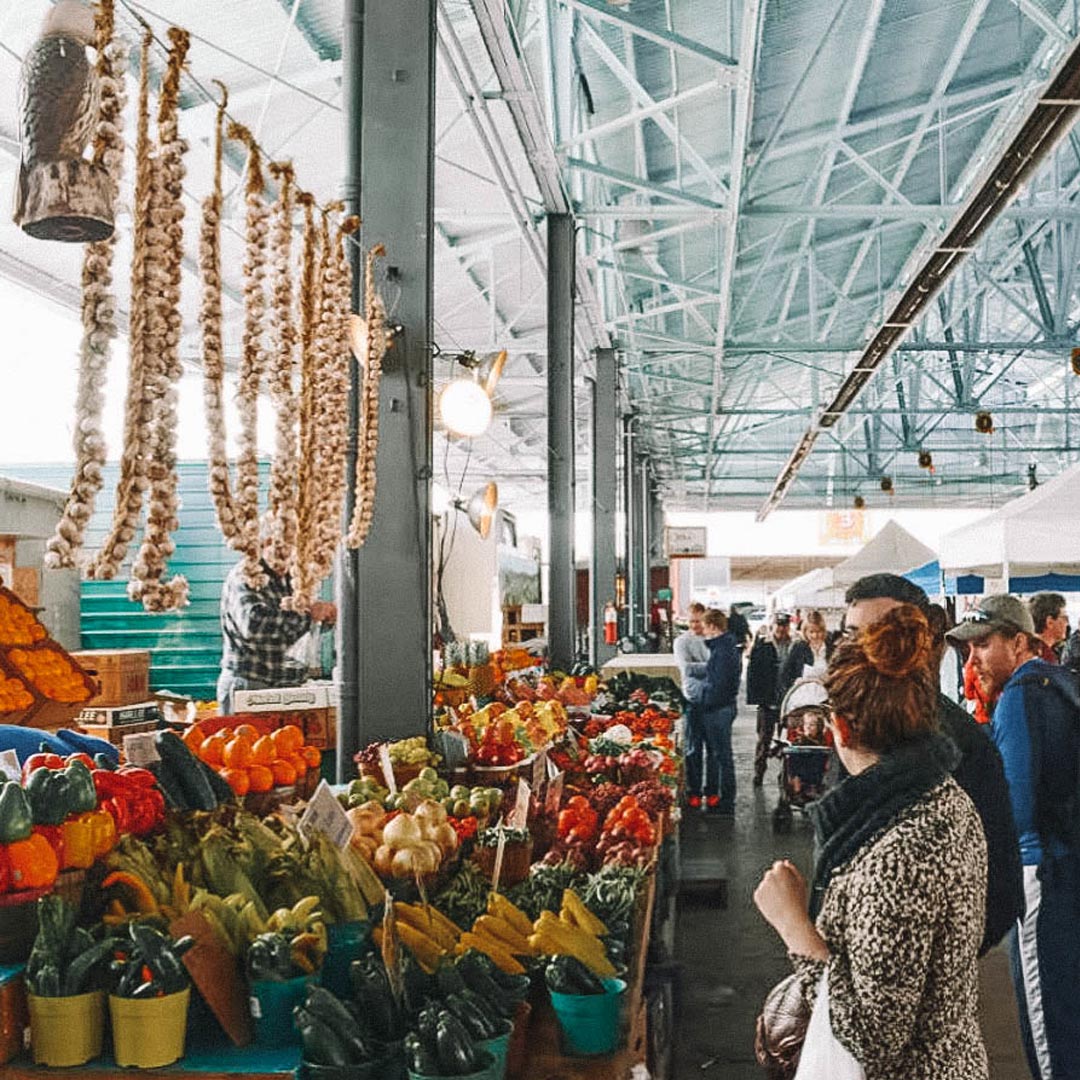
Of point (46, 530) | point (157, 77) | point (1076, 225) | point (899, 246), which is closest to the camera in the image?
point (157, 77)

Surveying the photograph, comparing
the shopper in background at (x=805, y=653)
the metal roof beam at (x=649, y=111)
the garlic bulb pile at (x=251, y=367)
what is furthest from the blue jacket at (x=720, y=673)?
the garlic bulb pile at (x=251, y=367)

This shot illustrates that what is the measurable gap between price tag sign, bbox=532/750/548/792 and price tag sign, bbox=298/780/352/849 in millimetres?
1764

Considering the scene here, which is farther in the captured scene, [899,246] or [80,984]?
[899,246]

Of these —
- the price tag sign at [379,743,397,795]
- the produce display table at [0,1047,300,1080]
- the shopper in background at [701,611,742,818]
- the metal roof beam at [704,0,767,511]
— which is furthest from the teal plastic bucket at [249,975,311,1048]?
the shopper in background at [701,611,742,818]

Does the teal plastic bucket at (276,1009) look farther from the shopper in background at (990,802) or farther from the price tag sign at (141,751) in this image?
the shopper in background at (990,802)

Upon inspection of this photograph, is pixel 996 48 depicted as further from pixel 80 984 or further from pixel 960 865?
pixel 80 984

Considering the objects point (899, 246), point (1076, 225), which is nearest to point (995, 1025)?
point (1076, 225)

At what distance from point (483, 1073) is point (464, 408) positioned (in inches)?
178

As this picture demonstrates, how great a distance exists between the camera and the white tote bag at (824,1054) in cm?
241

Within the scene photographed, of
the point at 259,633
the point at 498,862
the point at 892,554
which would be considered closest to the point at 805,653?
the point at 892,554

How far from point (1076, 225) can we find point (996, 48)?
3414 millimetres

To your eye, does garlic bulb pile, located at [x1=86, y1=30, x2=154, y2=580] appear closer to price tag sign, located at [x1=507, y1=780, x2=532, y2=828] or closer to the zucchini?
the zucchini

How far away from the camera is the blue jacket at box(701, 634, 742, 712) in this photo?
35.3 feet

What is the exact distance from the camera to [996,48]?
973 cm
